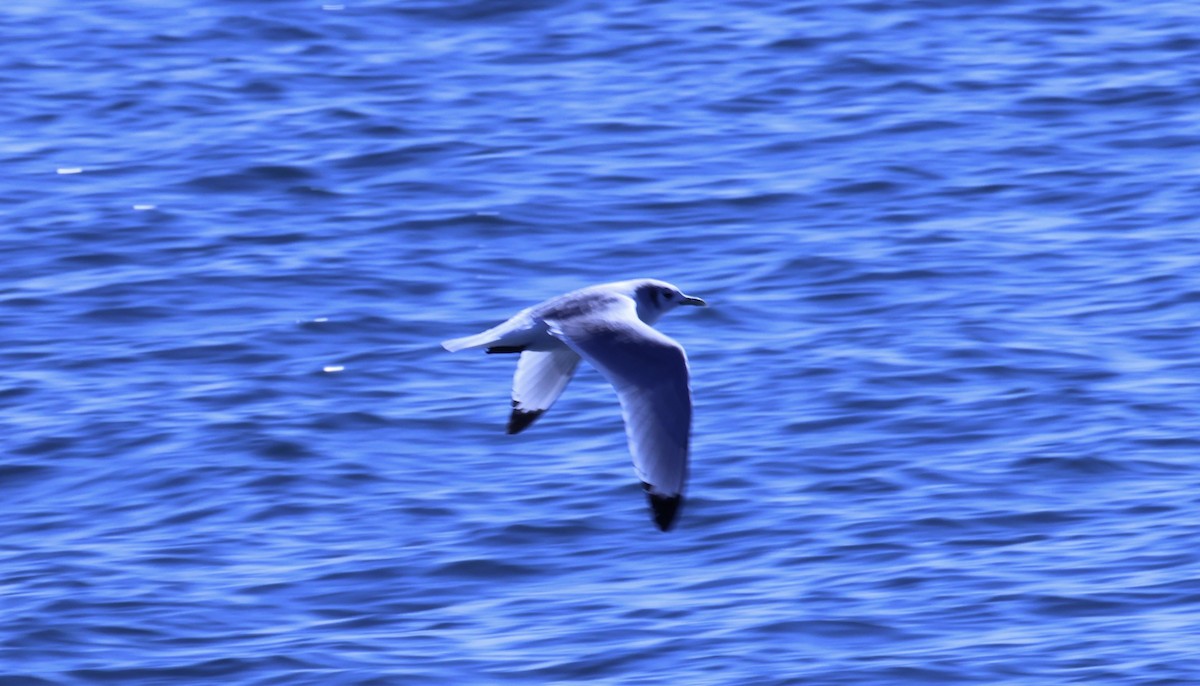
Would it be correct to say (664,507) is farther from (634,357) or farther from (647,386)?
(634,357)

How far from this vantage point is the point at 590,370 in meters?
9.15

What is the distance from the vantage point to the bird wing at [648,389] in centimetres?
550

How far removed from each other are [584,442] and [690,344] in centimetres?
107

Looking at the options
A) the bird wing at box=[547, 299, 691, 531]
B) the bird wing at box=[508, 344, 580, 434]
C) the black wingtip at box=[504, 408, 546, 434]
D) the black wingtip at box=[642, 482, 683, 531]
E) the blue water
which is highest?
the bird wing at box=[547, 299, 691, 531]

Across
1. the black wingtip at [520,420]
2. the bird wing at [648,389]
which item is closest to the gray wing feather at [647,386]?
the bird wing at [648,389]

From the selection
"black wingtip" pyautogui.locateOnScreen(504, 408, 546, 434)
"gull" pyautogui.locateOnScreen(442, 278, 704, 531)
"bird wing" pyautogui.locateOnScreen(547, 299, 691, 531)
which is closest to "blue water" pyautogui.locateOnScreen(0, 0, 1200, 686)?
A: "black wingtip" pyautogui.locateOnScreen(504, 408, 546, 434)

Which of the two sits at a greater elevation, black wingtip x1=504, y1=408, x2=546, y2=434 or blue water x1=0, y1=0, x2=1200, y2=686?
black wingtip x1=504, y1=408, x2=546, y2=434

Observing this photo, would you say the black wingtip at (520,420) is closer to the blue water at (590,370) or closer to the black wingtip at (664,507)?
the blue water at (590,370)

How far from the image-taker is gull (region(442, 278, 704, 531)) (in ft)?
18.2

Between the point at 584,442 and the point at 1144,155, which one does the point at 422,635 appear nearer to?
the point at 584,442

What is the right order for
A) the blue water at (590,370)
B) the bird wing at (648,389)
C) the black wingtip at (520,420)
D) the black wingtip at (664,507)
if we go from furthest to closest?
the blue water at (590,370)
the black wingtip at (520,420)
the bird wing at (648,389)
the black wingtip at (664,507)

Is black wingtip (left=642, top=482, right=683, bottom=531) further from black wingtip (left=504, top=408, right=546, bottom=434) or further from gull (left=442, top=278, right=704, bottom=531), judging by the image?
black wingtip (left=504, top=408, right=546, bottom=434)

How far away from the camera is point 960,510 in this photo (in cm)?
757

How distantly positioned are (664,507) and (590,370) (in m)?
3.74
